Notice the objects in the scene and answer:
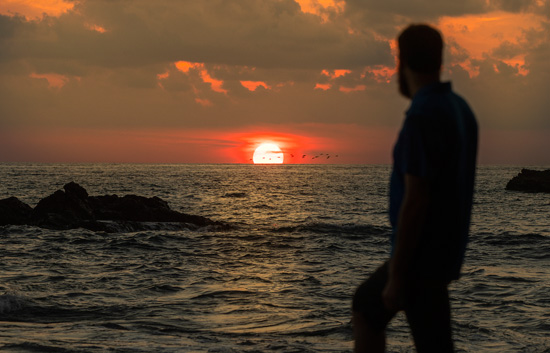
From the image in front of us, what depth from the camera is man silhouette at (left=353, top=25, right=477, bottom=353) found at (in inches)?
111

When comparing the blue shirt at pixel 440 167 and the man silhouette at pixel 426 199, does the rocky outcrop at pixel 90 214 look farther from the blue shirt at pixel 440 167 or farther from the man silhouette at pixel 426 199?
the blue shirt at pixel 440 167

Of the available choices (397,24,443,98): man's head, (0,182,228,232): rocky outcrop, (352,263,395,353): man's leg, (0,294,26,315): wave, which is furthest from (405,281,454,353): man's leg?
(0,182,228,232): rocky outcrop

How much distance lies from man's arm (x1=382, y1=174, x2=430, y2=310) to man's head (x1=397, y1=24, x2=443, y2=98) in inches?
22.7

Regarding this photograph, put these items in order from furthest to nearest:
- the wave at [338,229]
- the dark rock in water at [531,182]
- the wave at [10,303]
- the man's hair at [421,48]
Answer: the dark rock in water at [531,182] < the wave at [338,229] < the wave at [10,303] < the man's hair at [421,48]

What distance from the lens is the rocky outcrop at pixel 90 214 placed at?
75.6 feet

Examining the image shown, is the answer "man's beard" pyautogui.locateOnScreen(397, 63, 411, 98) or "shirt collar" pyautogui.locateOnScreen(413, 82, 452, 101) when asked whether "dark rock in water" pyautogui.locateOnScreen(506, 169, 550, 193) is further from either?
"shirt collar" pyautogui.locateOnScreen(413, 82, 452, 101)

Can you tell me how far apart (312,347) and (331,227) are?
1932 cm

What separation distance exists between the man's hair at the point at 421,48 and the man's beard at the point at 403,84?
0.12 metres

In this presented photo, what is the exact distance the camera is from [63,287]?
39.5ft

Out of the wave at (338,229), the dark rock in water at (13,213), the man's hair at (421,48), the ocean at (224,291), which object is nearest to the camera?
the man's hair at (421,48)

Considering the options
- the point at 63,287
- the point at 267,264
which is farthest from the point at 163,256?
the point at 63,287

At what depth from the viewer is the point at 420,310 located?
10.3 ft

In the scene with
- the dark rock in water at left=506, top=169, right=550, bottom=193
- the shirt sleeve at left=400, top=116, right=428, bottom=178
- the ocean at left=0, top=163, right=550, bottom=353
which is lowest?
the ocean at left=0, top=163, right=550, bottom=353

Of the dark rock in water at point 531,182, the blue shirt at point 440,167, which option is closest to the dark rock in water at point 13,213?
the blue shirt at point 440,167
